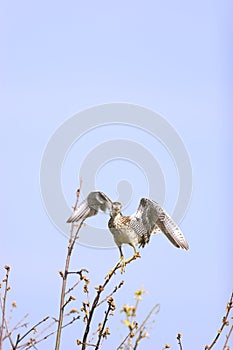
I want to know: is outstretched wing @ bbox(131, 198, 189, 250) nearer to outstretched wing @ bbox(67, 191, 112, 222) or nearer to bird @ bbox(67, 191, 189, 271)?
bird @ bbox(67, 191, 189, 271)

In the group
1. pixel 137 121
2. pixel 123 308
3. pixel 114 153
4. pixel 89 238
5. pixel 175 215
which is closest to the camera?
pixel 123 308

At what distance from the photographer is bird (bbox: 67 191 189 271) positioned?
5238 mm

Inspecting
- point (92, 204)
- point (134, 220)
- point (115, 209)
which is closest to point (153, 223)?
point (134, 220)

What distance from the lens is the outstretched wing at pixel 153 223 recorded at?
514cm

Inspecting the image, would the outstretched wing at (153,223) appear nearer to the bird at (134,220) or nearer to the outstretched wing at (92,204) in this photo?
the bird at (134,220)

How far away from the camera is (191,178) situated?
200 inches

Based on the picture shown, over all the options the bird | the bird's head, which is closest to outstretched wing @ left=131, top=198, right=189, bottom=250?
the bird

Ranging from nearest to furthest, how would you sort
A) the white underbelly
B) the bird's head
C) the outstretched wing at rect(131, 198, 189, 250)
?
the outstretched wing at rect(131, 198, 189, 250), the white underbelly, the bird's head

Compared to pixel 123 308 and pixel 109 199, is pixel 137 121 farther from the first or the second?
pixel 123 308

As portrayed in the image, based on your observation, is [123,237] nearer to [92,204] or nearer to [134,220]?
[134,220]

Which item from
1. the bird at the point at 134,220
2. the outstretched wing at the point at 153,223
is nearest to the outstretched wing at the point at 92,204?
the bird at the point at 134,220

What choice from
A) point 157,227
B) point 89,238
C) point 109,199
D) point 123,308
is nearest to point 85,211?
point 109,199

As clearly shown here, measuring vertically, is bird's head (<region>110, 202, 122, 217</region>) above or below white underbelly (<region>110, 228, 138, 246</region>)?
above

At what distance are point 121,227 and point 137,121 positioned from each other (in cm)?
135
